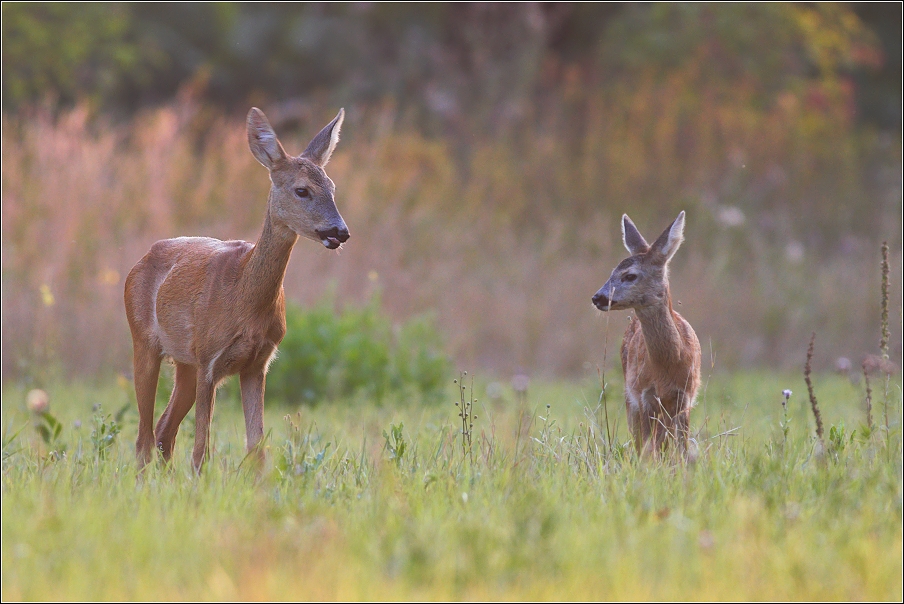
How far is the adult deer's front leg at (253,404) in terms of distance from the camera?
552 cm

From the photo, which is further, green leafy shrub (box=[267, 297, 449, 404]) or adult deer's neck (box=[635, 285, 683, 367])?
green leafy shrub (box=[267, 297, 449, 404])

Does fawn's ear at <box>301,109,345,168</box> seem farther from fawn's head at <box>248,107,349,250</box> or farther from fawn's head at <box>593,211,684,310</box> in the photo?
fawn's head at <box>593,211,684,310</box>

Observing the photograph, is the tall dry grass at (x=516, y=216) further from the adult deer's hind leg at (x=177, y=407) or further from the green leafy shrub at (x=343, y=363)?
the adult deer's hind leg at (x=177, y=407)

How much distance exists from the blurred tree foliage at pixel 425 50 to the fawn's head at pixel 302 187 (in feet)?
37.2

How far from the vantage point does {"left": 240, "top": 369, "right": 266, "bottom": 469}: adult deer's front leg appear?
552 cm

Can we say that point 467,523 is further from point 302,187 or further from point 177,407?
point 177,407

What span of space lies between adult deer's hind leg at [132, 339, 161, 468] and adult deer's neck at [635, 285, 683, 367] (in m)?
2.58

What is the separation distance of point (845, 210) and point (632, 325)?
37.4 ft

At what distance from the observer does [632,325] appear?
684 centimetres

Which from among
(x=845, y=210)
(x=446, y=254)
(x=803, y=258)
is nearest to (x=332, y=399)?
(x=446, y=254)

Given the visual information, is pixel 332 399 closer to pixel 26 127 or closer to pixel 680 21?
pixel 26 127

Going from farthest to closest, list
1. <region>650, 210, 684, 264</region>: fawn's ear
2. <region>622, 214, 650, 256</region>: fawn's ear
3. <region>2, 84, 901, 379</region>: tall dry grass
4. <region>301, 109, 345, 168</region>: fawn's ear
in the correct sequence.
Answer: <region>2, 84, 901, 379</region>: tall dry grass < <region>622, 214, 650, 256</region>: fawn's ear < <region>650, 210, 684, 264</region>: fawn's ear < <region>301, 109, 345, 168</region>: fawn's ear

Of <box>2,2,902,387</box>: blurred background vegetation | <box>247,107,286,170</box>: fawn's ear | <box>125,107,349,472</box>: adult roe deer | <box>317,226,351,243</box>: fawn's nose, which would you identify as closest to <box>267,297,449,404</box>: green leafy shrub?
<box>2,2,902,387</box>: blurred background vegetation

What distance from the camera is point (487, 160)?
647 inches
